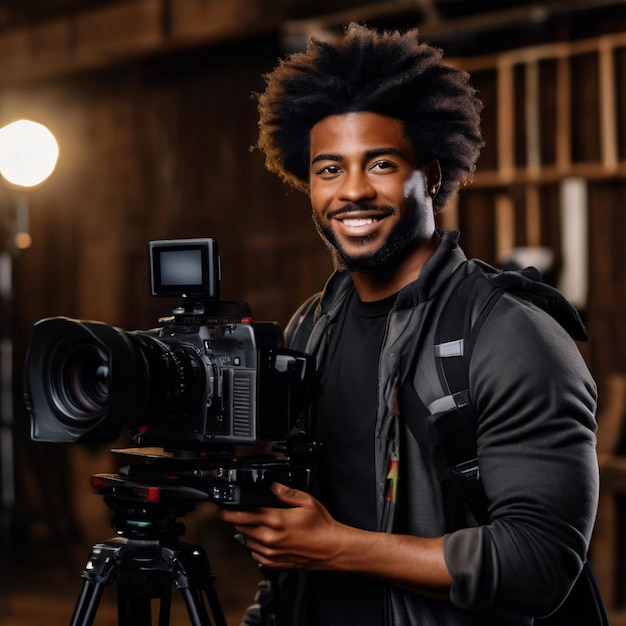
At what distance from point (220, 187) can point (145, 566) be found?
391 centimetres

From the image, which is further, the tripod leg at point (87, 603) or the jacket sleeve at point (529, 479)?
the tripod leg at point (87, 603)

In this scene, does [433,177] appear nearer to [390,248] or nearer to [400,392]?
[390,248]

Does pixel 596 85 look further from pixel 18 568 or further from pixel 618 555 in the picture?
pixel 18 568

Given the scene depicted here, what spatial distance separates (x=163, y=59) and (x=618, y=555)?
11.1ft

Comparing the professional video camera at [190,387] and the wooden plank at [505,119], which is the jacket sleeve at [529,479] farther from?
the wooden plank at [505,119]

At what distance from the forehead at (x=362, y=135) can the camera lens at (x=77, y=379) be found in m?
0.50

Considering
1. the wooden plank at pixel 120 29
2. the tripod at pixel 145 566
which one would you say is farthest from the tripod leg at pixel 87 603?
the wooden plank at pixel 120 29

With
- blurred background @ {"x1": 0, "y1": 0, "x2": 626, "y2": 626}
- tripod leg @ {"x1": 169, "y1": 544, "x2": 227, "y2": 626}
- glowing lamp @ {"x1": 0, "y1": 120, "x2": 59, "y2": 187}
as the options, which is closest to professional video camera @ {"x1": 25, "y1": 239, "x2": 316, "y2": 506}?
tripod leg @ {"x1": 169, "y1": 544, "x2": 227, "y2": 626}

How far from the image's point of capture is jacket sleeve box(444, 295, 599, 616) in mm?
1281

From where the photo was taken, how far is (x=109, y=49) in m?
5.41

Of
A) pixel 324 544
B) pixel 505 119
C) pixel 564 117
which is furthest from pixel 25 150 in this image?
pixel 324 544

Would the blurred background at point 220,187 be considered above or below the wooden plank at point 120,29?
below

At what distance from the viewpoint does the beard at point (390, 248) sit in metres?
1.56

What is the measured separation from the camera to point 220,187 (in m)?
5.23
